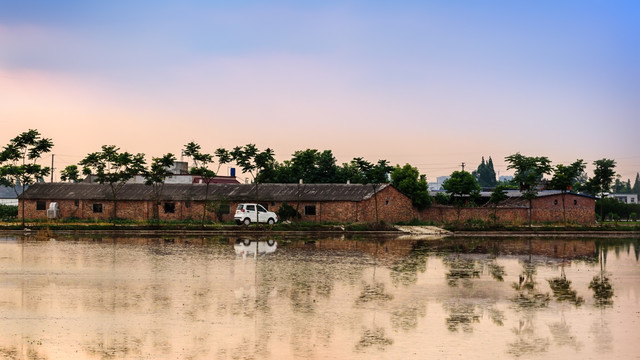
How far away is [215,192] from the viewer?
5838cm

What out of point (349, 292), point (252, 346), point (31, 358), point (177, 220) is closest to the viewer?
point (31, 358)

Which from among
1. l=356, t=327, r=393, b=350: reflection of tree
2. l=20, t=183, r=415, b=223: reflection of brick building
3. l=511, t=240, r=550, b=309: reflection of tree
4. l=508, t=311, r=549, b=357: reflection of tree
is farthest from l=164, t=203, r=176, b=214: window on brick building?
l=508, t=311, r=549, b=357: reflection of tree

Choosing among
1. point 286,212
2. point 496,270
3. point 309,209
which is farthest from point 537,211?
point 496,270

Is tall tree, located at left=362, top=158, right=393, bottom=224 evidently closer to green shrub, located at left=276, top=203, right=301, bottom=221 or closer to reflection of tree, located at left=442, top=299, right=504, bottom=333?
green shrub, located at left=276, top=203, right=301, bottom=221

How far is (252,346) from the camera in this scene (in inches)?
467

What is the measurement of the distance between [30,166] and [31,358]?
45529mm

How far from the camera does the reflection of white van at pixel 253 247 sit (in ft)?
98.0

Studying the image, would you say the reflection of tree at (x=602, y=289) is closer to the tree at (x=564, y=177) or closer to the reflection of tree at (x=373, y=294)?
the reflection of tree at (x=373, y=294)

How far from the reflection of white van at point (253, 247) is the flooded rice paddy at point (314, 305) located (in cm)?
63

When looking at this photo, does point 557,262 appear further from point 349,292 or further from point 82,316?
point 82,316

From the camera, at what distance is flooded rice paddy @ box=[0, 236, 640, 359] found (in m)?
11.9

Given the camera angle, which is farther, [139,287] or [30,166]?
[30,166]

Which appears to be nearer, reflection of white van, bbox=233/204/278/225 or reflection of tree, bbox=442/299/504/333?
reflection of tree, bbox=442/299/504/333

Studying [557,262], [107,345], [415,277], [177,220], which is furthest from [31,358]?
[177,220]
